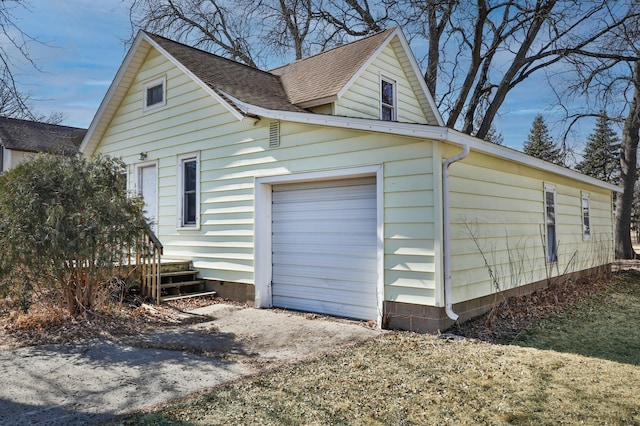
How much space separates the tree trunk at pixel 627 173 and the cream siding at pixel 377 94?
9767mm

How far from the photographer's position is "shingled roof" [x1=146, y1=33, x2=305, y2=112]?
900cm

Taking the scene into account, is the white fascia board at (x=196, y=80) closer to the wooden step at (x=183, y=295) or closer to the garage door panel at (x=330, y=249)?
the garage door panel at (x=330, y=249)

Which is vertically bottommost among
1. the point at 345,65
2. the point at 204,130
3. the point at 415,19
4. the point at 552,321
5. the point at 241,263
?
the point at 552,321

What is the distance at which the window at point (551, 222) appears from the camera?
9836 millimetres

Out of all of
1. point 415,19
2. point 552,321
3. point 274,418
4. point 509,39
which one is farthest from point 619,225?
point 274,418

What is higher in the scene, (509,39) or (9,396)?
(509,39)

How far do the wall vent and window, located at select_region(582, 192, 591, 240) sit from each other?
9.05 m

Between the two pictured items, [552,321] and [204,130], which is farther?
[204,130]

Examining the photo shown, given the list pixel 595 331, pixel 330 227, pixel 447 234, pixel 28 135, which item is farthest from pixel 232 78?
pixel 28 135

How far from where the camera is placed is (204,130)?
9234 mm

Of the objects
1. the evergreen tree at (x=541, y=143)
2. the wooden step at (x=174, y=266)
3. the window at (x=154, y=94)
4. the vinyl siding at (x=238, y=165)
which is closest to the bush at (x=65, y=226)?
the wooden step at (x=174, y=266)

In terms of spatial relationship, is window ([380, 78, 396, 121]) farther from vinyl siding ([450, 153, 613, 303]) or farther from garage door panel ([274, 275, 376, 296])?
garage door panel ([274, 275, 376, 296])

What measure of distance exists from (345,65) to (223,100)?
3252 millimetres

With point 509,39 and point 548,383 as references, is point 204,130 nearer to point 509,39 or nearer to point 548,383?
point 548,383
